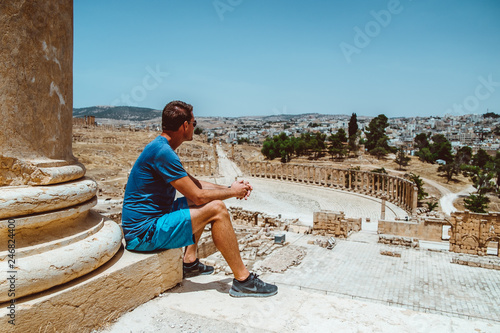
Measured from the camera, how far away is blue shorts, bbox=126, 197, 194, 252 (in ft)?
11.6

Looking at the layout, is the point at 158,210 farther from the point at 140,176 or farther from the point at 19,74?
the point at 19,74

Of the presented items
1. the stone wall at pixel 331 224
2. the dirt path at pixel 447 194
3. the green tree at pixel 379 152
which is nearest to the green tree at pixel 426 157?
the green tree at pixel 379 152

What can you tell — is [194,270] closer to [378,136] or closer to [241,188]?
[241,188]

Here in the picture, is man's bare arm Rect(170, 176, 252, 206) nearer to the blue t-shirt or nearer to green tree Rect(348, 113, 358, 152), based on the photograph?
the blue t-shirt

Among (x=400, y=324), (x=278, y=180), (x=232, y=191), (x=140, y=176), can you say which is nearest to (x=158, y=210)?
(x=140, y=176)

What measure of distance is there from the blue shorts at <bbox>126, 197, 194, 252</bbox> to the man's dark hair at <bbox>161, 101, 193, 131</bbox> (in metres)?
0.88

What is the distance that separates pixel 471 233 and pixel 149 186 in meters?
13.9

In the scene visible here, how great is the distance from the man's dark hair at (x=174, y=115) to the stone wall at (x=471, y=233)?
515 inches

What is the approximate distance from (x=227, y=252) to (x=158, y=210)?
0.79 meters

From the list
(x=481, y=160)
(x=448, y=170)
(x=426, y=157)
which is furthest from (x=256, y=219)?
(x=481, y=160)

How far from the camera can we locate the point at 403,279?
979 centimetres

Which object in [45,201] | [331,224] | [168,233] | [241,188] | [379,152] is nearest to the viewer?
[45,201]

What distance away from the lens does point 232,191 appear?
12.9ft

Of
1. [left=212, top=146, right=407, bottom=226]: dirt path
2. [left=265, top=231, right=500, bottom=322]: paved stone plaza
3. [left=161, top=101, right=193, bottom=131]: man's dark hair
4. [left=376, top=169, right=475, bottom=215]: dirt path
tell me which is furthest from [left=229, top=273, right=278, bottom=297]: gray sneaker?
[left=376, top=169, right=475, bottom=215]: dirt path
